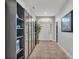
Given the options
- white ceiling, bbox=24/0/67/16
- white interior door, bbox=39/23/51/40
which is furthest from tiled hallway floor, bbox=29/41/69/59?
white interior door, bbox=39/23/51/40

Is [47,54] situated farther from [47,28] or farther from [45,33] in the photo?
[47,28]

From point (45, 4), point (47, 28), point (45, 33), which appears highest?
point (45, 4)

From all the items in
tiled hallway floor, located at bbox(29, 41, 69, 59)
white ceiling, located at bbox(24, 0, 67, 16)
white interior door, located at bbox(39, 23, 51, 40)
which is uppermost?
white ceiling, located at bbox(24, 0, 67, 16)

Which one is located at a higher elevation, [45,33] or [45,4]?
[45,4]

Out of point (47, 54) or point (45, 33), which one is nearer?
point (47, 54)

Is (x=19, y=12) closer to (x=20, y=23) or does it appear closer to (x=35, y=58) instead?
(x=20, y=23)

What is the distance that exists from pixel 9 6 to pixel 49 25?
1045 cm

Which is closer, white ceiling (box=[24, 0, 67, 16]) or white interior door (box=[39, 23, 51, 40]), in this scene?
white ceiling (box=[24, 0, 67, 16])

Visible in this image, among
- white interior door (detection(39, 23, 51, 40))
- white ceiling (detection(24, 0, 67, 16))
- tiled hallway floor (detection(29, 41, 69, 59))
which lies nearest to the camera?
tiled hallway floor (detection(29, 41, 69, 59))

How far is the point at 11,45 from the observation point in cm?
191

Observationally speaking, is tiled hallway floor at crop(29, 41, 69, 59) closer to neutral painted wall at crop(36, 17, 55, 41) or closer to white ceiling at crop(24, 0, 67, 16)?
white ceiling at crop(24, 0, 67, 16)

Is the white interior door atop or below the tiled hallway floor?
atop

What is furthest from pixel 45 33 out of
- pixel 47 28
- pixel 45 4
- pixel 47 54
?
pixel 47 54
